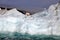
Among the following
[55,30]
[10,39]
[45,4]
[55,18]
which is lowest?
[10,39]

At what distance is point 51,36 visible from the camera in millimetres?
2158

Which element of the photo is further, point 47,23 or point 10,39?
point 47,23

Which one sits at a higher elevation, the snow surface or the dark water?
the snow surface

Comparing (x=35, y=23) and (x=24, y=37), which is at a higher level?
(x=35, y=23)

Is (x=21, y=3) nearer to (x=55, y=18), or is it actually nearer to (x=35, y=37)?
(x=55, y=18)

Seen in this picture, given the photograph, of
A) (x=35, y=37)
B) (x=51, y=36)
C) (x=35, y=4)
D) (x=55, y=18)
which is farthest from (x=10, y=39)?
(x=35, y=4)

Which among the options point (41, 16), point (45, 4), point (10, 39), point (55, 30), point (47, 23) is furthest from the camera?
point (45, 4)

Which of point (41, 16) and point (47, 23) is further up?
point (41, 16)

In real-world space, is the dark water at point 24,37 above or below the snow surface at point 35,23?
below

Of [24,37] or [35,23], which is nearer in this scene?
[24,37]

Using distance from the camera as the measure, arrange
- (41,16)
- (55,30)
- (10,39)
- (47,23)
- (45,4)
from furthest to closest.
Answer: (45,4) → (41,16) → (47,23) → (55,30) → (10,39)

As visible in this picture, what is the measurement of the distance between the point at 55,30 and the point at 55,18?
291mm

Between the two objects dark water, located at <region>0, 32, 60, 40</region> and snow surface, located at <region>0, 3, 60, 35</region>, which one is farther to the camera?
snow surface, located at <region>0, 3, 60, 35</region>

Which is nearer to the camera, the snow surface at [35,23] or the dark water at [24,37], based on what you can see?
the dark water at [24,37]
